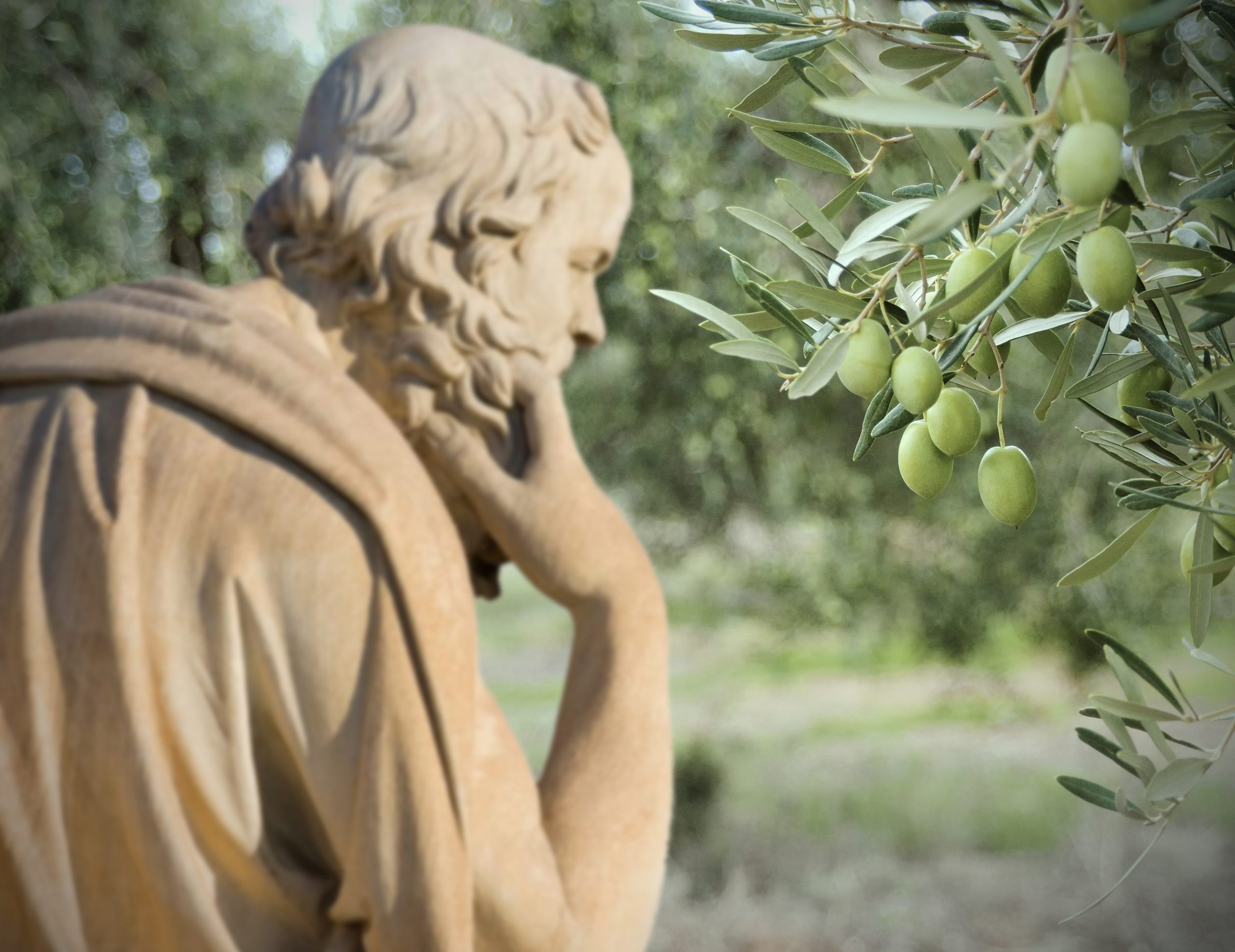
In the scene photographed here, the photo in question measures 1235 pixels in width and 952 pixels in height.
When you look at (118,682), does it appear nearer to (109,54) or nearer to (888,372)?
(888,372)

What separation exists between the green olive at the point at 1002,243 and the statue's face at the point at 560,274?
19.1 inches

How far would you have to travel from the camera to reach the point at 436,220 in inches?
39.3

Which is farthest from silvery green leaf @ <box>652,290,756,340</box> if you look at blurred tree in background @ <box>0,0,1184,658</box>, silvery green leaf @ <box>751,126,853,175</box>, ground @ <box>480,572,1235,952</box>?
ground @ <box>480,572,1235,952</box>

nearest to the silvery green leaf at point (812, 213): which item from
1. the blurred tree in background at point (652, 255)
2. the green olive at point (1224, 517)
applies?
the green olive at point (1224, 517)

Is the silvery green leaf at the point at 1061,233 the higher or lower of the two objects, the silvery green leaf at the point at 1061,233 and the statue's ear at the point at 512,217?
the higher

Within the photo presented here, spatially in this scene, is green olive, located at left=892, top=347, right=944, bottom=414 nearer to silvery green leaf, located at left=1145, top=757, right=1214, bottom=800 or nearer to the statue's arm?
silvery green leaf, located at left=1145, top=757, right=1214, bottom=800

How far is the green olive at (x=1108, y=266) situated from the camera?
1.65ft

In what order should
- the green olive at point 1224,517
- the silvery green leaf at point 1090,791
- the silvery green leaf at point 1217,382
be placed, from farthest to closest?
the silvery green leaf at point 1090,791
the green olive at point 1224,517
the silvery green leaf at point 1217,382

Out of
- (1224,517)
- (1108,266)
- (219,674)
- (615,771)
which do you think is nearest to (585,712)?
(615,771)

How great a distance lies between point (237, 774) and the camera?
2.78 ft

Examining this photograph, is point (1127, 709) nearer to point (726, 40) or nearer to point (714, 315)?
point (714, 315)

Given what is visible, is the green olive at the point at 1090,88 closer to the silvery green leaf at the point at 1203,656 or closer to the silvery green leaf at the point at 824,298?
the silvery green leaf at the point at 824,298

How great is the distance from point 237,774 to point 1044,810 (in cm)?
423

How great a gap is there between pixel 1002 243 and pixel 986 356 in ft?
0.45
